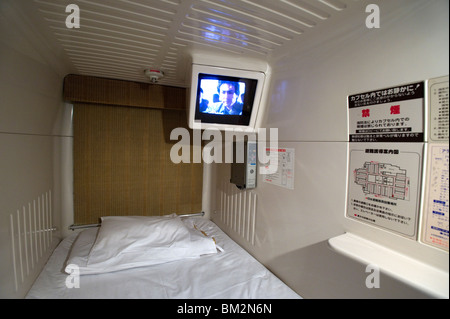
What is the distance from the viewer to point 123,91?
1.75 m

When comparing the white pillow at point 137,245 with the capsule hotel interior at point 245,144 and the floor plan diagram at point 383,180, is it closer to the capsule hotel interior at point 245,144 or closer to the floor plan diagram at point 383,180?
the capsule hotel interior at point 245,144

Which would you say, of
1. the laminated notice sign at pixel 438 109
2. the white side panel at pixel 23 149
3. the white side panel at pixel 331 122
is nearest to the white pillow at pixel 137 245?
the white side panel at pixel 23 149

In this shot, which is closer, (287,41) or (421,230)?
(421,230)

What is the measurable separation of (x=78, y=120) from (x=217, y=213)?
4.77 ft

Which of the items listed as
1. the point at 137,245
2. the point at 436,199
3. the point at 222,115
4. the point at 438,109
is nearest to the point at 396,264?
the point at 436,199

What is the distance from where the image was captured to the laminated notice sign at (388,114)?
2.14 feet

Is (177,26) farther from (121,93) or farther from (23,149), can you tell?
(121,93)

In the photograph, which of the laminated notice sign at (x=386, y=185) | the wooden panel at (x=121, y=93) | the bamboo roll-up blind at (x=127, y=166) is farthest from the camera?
the bamboo roll-up blind at (x=127, y=166)

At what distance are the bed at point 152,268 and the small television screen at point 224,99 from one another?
0.86 meters

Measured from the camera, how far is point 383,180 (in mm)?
750

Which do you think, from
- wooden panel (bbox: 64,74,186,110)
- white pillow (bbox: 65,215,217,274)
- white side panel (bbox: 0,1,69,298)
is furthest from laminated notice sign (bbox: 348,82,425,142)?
wooden panel (bbox: 64,74,186,110)

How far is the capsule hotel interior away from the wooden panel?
0.04 ft
